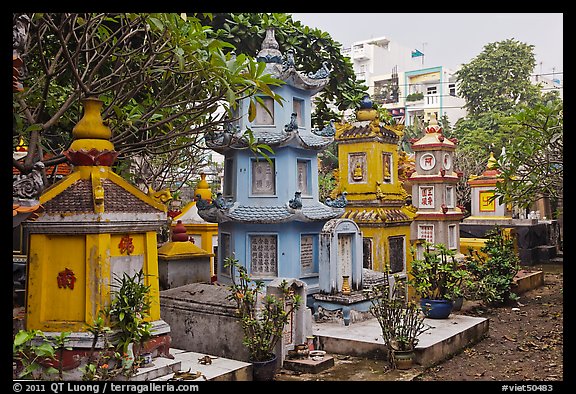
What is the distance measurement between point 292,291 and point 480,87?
32.2m

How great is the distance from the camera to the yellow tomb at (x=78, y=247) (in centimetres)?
709

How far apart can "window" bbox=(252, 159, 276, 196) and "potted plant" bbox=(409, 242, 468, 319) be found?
3946mm

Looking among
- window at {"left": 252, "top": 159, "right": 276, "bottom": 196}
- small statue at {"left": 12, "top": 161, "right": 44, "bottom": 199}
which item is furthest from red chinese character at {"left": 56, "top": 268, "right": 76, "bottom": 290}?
window at {"left": 252, "top": 159, "right": 276, "bottom": 196}

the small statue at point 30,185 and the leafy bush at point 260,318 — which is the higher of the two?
the small statue at point 30,185

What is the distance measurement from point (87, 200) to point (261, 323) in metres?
3.56

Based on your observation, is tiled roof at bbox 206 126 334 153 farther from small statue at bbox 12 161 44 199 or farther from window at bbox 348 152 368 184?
small statue at bbox 12 161 44 199

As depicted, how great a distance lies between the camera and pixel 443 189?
19.6 metres

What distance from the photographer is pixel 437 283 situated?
12.9m

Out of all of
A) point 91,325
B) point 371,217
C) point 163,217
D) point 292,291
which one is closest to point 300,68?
point 371,217

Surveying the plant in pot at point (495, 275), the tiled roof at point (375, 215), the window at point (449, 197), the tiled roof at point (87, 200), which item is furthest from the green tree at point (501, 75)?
the tiled roof at point (87, 200)

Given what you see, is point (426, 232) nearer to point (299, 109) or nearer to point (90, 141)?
point (299, 109)

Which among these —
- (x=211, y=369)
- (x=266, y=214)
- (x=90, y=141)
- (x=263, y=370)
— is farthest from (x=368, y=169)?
(x=90, y=141)

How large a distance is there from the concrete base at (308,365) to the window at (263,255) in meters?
3.54

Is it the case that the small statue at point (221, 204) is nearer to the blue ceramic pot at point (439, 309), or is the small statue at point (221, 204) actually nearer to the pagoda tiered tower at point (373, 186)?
the pagoda tiered tower at point (373, 186)
